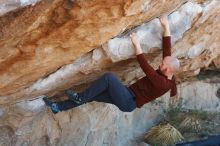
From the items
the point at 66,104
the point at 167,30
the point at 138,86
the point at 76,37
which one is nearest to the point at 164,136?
the point at 138,86

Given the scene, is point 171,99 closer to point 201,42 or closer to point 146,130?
point 146,130

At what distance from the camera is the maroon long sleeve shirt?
18.9 feet

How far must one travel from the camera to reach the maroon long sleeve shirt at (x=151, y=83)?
5773 millimetres

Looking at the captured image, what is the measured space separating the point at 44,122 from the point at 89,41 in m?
2.22

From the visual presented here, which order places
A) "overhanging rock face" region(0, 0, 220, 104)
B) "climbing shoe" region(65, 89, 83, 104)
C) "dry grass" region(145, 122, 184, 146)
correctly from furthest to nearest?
"dry grass" region(145, 122, 184, 146) < "climbing shoe" region(65, 89, 83, 104) < "overhanging rock face" region(0, 0, 220, 104)

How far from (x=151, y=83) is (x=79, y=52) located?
3.19 ft

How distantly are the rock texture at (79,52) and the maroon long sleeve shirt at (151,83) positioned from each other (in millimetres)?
360

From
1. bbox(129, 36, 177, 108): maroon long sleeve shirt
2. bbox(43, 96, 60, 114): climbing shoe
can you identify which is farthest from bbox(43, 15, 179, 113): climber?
bbox(43, 96, 60, 114): climbing shoe

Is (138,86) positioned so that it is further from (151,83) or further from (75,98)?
(75,98)

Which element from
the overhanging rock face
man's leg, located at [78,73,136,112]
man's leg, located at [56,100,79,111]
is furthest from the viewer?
man's leg, located at [56,100,79,111]

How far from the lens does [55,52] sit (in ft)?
18.5

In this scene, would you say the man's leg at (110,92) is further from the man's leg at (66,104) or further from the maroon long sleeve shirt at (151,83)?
the man's leg at (66,104)

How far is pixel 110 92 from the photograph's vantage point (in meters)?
6.01

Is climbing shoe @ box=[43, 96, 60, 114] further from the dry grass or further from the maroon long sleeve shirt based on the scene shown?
the dry grass
